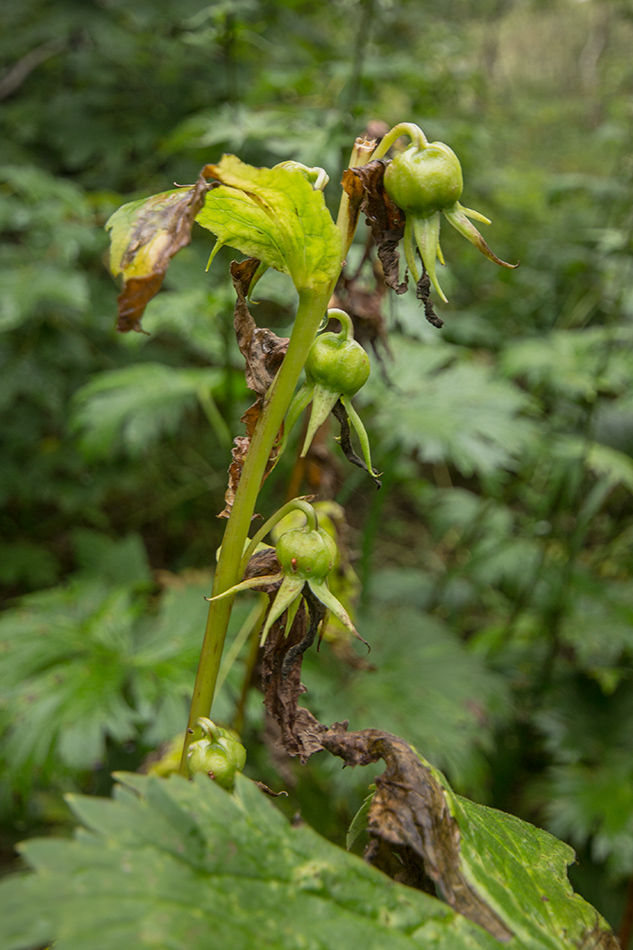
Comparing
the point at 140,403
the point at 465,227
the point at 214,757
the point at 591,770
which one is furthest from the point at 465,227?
the point at 591,770

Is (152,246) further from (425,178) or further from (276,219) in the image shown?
(425,178)

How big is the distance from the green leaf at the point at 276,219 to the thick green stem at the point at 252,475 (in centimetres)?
2

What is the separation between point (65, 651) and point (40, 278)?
3.61ft

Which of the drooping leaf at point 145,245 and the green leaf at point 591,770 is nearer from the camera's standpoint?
the drooping leaf at point 145,245

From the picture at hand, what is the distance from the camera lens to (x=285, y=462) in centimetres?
192

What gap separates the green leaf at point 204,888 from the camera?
35cm

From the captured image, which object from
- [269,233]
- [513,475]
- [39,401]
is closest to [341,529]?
[269,233]

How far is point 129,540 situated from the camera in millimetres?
2418

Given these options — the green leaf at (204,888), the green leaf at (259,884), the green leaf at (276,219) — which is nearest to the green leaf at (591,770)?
the green leaf at (259,884)

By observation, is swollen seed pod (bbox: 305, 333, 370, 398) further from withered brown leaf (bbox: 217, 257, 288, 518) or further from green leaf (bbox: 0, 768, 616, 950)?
green leaf (bbox: 0, 768, 616, 950)

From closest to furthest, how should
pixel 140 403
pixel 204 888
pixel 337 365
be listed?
pixel 204 888 → pixel 337 365 → pixel 140 403

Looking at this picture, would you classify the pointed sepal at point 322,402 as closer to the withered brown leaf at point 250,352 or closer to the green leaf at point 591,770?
the withered brown leaf at point 250,352

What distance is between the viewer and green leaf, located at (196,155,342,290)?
0.47m

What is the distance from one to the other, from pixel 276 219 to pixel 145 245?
10 cm
